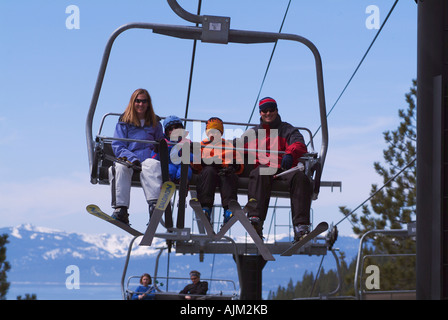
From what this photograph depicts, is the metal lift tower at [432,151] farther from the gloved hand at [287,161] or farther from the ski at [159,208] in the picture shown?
the ski at [159,208]

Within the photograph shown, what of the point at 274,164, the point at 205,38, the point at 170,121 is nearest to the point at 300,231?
the point at 274,164

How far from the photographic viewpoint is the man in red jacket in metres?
5.70

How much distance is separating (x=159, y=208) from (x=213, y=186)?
51 centimetres

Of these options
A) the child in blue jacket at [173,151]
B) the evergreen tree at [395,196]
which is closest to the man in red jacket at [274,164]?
the child in blue jacket at [173,151]

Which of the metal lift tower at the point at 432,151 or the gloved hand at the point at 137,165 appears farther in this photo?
the gloved hand at the point at 137,165

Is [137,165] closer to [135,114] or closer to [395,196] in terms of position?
[135,114]

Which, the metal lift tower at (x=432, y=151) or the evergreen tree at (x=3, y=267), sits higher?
the metal lift tower at (x=432, y=151)

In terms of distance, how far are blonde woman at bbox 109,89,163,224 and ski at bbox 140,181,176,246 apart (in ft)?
0.54

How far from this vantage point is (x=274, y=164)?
230 inches

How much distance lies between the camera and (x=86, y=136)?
570 centimetres

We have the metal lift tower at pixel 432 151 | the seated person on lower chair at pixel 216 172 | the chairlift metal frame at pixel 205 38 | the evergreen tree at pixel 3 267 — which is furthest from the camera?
the evergreen tree at pixel 3 267

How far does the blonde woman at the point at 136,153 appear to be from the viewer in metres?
5.71
